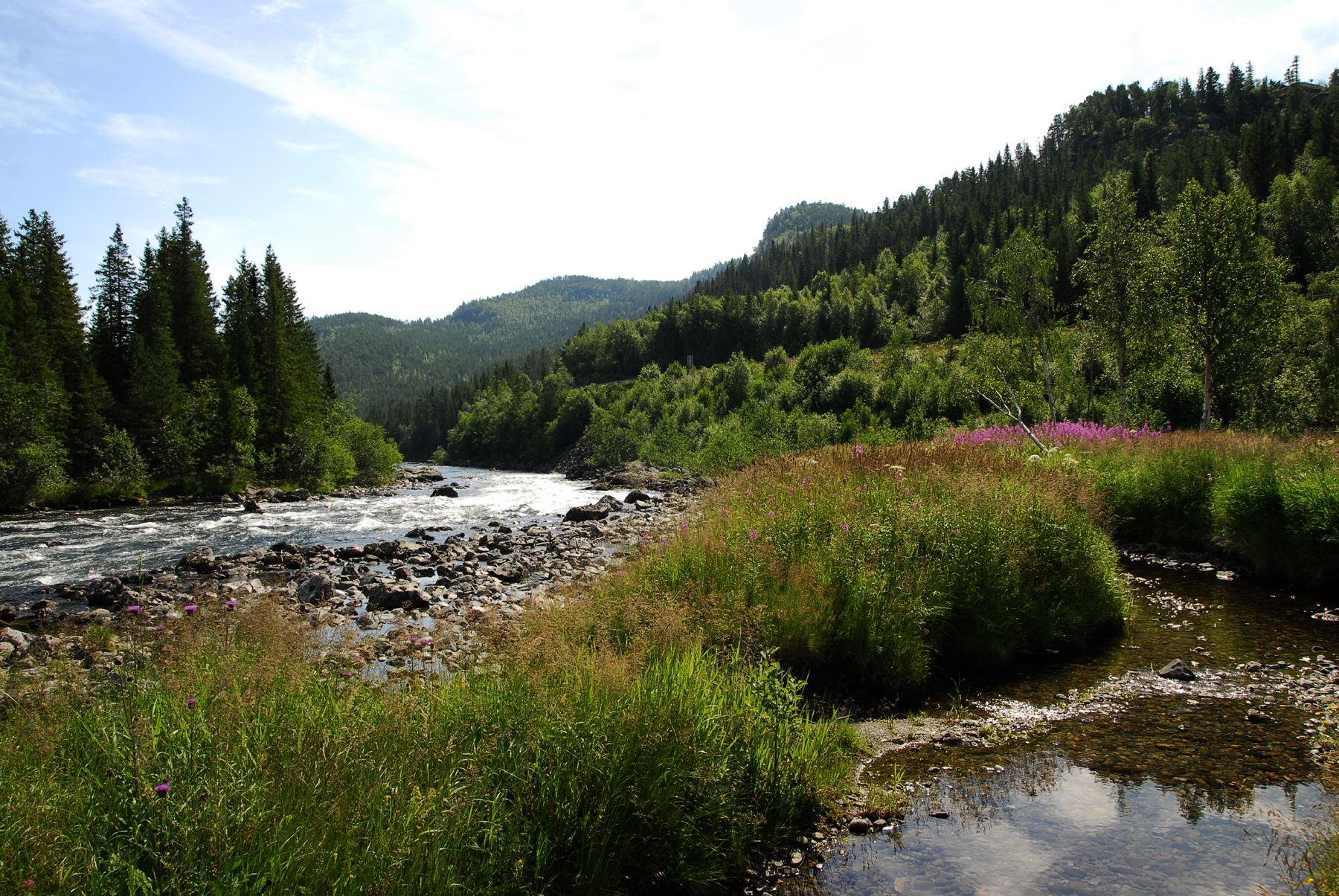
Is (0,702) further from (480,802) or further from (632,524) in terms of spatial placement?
(632,524)

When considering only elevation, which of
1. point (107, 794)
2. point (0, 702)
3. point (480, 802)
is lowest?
point (480, 802)

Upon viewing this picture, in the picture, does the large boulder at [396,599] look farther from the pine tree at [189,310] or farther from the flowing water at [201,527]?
the pine tree at [189,310]

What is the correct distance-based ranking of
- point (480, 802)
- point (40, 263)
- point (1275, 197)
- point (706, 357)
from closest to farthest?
1. point (480, 802)
2. point (40, 263)
3. point (1275, 197)
4. point (706, 357)

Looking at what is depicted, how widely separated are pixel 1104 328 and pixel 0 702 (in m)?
32.6

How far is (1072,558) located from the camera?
29.0 ft

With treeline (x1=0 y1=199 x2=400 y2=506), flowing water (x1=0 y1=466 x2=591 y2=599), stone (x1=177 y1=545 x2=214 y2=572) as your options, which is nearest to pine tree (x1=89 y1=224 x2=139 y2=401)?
treeline (x1=0 y1=199 x2=400 y2=506)

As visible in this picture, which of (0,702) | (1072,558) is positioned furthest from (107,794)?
(1072,558)

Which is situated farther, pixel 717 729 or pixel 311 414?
pixel 311 414

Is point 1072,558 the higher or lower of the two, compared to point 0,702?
lower

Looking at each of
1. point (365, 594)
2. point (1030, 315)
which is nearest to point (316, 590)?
point (365, 594)

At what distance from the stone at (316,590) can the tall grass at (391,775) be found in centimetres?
869

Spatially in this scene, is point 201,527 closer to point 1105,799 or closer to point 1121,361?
point 1105,799

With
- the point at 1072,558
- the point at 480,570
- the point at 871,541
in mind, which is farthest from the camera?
the point at 480,570

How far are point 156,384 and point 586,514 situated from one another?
111 feet
